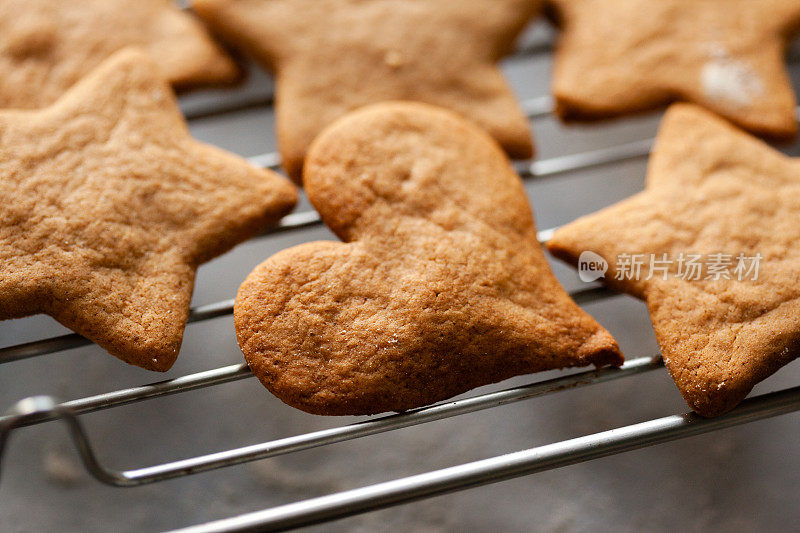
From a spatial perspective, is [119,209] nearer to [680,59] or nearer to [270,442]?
[270,442]

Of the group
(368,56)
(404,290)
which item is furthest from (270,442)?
(368,56)

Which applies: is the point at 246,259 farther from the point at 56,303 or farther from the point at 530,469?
the point at 530,469

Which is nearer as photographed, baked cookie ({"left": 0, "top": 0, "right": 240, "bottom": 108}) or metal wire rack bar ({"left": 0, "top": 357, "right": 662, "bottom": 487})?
metal wire rack bar ({"left": 0, "top": 357, "right": 662, "bottom": 487})

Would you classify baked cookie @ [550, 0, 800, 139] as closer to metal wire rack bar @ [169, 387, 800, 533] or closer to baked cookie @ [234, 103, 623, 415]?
baked cookie @ [234, 103, 623, 415]

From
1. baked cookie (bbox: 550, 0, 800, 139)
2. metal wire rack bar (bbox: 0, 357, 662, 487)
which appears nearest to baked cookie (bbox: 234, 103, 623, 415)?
metal wire rack bar (bbox: 0, 357, 662, 487)

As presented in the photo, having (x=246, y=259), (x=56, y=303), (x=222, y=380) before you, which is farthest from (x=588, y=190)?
(x=56, y=303)

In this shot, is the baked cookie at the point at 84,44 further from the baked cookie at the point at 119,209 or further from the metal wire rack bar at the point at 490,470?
the metal wire rack bar at the point at 490,470
